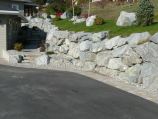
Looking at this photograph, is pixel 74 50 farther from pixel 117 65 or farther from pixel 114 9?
pixel 114 9

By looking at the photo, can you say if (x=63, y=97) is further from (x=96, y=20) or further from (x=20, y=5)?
(x=20, y=5)

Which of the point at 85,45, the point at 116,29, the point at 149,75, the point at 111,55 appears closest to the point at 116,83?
the point at 149,75

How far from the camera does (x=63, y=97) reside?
59.3 feet

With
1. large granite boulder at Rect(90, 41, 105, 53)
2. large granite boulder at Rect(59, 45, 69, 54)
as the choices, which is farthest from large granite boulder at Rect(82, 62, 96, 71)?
large granite boulder at Rect(59, 45, 69, 54)

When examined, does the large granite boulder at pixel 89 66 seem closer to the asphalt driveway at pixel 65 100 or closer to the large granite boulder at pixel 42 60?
the asphalt driveway at pixel 65 100

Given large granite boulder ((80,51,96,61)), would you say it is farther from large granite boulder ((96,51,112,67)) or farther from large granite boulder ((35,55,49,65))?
large granite boulder ((35,55,49,65))

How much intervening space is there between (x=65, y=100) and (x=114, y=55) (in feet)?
27.9

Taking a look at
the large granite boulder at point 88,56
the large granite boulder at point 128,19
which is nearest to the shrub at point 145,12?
the large granite boulder at point 128,19

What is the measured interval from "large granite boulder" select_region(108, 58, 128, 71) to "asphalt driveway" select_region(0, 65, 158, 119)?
77.5 inches

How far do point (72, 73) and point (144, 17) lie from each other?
24.6 ft

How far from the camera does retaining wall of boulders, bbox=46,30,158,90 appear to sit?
71.7ft

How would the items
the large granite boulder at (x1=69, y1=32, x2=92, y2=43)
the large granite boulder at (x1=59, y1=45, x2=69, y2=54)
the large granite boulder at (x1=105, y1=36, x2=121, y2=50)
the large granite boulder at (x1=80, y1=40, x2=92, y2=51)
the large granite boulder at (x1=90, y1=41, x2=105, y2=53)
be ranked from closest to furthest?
the large granite boulder at (x1=105, y1=36, x2=121, y2=50) → the large granite boulder at (x1=90, y1=41, x2=105, y2=53) → the large granite boulder at (x1=80, y1=40, x2=92, y2=51) → the large granite boulder at (x1=69, y1=32, x2=92, y2=43) → the large granite boulder at (x1=59, y1=45, x2=69, y2=54)

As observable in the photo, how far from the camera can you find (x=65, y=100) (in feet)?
57.3

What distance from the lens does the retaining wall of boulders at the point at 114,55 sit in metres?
21.8
